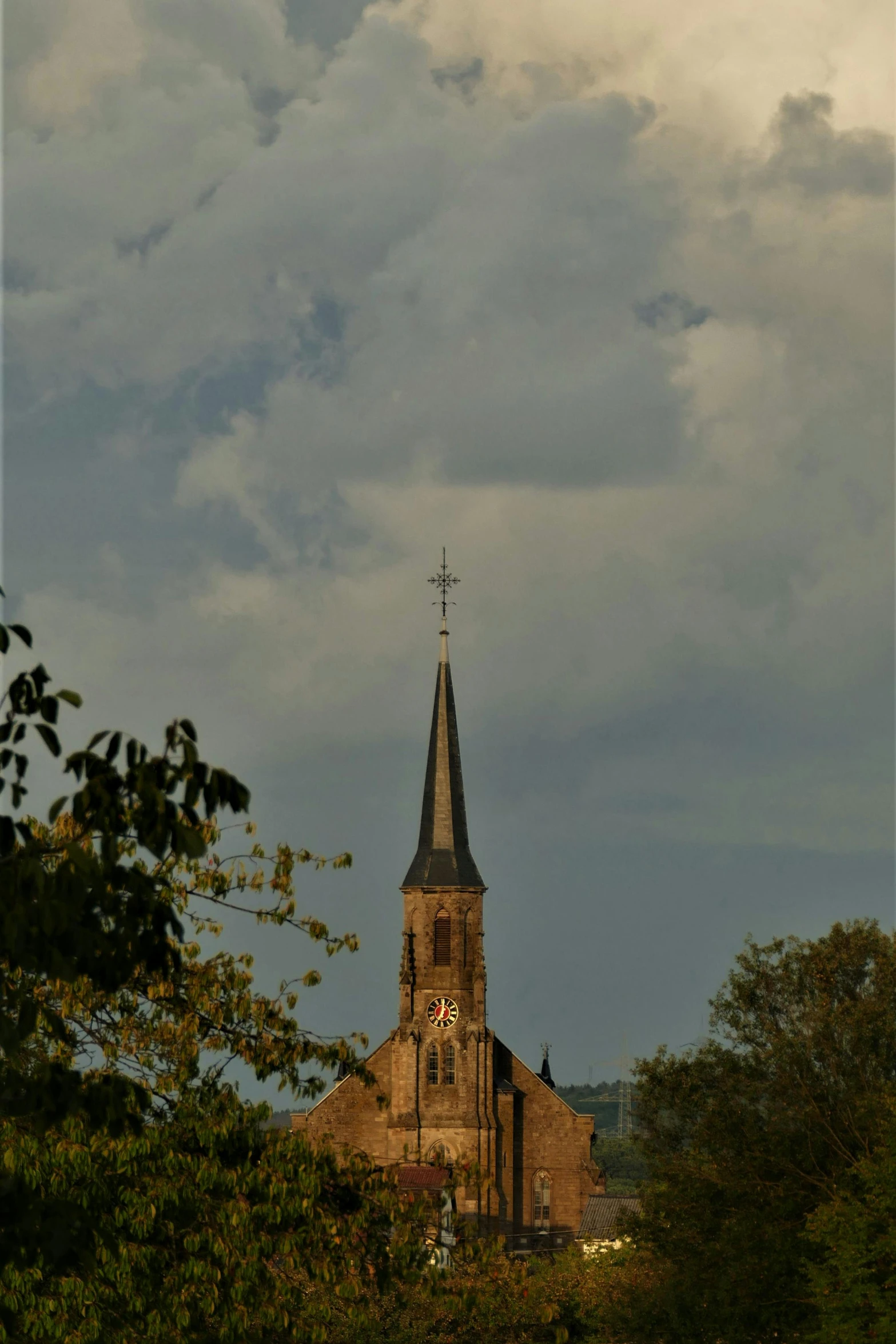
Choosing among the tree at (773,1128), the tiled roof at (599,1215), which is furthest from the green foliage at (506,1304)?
the tiled roof at (599,1215)

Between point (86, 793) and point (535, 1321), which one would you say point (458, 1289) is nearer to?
point (86, 793)

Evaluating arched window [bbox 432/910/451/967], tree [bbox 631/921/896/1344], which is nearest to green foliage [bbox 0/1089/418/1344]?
tree [bbox 631/921/896/1344]

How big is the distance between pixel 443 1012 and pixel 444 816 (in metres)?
11.7

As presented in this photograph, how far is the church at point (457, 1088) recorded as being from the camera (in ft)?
321

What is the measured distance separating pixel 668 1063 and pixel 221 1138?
121 ft

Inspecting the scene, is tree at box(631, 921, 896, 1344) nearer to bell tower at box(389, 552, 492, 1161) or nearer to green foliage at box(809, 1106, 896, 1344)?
green foliage at box(809, 1106, 896, 1344)

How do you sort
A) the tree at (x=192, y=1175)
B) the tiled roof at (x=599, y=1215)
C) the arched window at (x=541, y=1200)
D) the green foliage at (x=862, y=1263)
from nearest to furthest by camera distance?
1. the tree at (x=192, y=1175)
2. the green foliage at (x=862, y=1263)
3. the tiled roof at (x=599, y=1215)
4. the arched window at (x=541, y=1200)

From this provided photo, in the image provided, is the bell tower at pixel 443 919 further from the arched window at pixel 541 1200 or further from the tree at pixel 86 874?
the tree at pixel 86 874

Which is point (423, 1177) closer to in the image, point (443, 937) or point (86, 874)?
point (443, 937)

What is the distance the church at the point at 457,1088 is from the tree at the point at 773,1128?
44.9m

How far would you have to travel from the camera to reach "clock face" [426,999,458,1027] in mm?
99688

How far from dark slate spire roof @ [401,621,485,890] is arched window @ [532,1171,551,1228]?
56.2 feet

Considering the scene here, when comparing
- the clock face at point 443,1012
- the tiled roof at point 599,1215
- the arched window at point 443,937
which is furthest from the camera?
the arched window at point 443,937

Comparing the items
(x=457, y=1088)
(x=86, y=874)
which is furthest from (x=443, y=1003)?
(x=86, y=874)
